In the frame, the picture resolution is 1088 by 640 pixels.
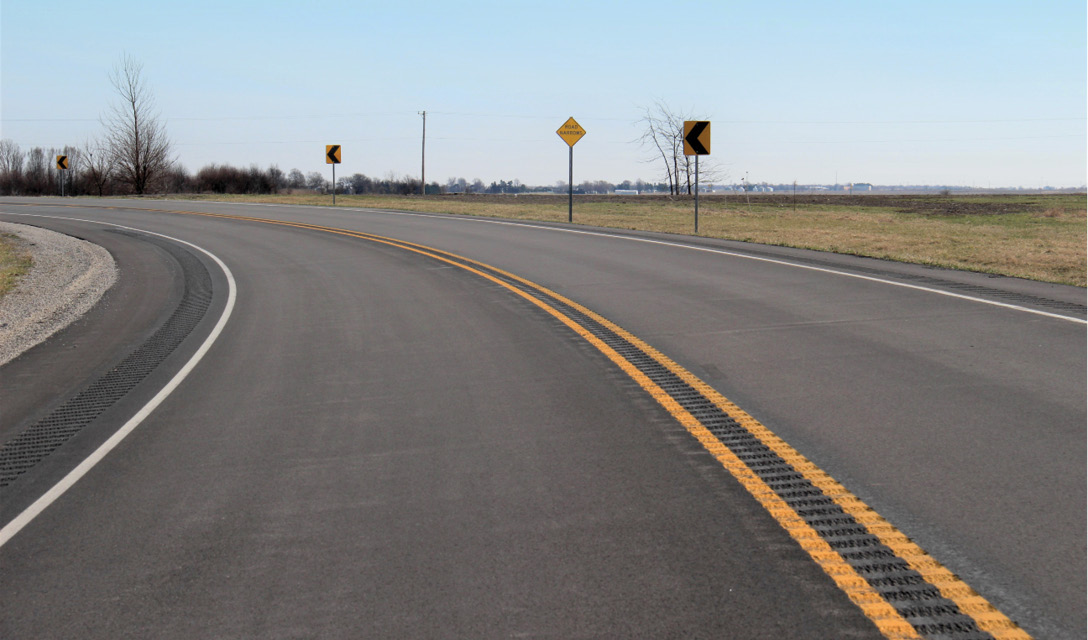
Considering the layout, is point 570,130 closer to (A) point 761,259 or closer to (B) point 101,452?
(A) point 761,259

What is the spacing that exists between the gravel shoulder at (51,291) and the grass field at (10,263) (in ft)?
0.52

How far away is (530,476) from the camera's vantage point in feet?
16.2

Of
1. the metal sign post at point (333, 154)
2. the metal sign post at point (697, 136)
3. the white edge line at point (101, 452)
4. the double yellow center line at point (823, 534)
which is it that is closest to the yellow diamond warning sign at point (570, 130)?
the metal sign post at point (697, 136)

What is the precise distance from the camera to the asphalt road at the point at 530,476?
3.49 metres

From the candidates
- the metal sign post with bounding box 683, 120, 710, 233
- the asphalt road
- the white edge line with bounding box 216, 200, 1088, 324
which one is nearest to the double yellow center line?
the asphalt road

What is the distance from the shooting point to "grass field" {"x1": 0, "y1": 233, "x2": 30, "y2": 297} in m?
15.3

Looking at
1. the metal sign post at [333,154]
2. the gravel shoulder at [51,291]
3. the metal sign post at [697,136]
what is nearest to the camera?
the gravel shoulder at [51,291]

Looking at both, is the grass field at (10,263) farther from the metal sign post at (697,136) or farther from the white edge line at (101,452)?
the metal sign post at (697,136)

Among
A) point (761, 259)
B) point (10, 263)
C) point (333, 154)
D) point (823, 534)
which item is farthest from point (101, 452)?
point (333, 154)

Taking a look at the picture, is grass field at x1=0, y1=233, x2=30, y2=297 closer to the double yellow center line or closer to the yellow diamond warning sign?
the double yellow center line

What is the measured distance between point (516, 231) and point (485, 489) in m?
18.2

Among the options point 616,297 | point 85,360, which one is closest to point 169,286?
point 85,360

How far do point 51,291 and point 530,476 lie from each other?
40.3ft

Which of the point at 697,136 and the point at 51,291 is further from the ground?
the point at 697,136
